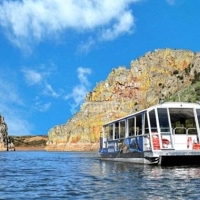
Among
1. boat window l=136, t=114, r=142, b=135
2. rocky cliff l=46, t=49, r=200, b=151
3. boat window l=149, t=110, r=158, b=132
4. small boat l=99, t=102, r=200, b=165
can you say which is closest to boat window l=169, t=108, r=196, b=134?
small boat l=99, t=102, r=200, b=165

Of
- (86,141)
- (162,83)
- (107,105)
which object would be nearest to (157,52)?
(162,83)

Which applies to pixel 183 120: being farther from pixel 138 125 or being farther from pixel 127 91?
pixel 127 91

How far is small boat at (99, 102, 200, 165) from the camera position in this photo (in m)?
28.7

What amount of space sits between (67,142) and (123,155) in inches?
5607

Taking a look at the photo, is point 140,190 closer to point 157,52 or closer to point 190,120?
point 190,120

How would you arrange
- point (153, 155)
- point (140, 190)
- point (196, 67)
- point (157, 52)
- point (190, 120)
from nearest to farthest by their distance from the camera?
point (140, 190), point (153, 155), point (190, 120), point (196, 67), point (157, 52)

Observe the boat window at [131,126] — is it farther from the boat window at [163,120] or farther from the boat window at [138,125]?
the boat window at [163,120]

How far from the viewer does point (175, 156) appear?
2850 centimetres

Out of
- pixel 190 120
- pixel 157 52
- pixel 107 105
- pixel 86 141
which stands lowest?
pixel 190 120

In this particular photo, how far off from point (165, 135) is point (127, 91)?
140 meters

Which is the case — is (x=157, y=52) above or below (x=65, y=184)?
above

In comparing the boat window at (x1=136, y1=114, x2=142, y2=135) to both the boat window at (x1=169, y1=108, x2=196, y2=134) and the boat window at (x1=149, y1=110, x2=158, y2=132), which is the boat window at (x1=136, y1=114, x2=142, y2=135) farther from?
the boat window at (x1=169, y1=108, x2=196, y2=134)

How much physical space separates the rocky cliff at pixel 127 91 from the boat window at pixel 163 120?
124 m

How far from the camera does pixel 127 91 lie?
169 meters
